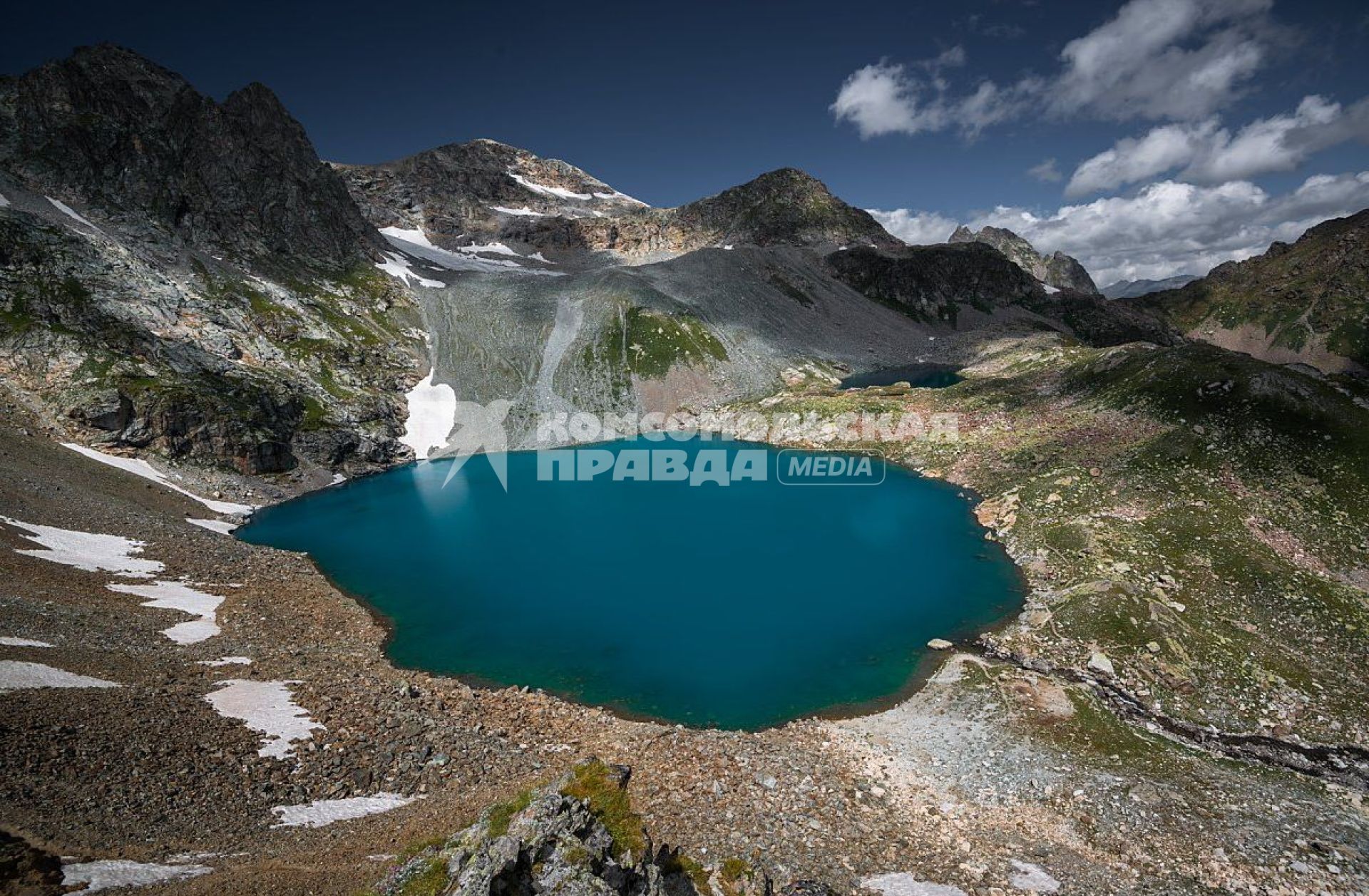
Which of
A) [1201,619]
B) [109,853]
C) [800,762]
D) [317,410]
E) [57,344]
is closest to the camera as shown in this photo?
[109,853]

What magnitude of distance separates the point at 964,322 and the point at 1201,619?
159m

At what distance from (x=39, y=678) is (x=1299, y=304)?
236008 mm

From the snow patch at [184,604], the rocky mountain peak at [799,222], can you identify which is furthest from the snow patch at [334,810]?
the rocky mountain peak at [799,222]

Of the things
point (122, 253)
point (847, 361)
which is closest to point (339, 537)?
point (122, 253)

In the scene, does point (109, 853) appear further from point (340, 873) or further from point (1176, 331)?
point (1176, 331)

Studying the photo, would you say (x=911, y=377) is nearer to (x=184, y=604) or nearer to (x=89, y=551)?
(x=184, y=604)

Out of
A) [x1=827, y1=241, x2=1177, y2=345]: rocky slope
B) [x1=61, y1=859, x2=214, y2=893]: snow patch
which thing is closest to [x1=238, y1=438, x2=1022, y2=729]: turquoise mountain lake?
[x1=61, y1=859, x2=214, y2=893]: snow patch

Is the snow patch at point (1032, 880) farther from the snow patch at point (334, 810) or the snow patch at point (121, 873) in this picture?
the snow patch at point (121, 873)

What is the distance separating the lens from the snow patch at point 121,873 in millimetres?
9711

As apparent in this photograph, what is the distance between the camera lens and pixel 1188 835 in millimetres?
17703

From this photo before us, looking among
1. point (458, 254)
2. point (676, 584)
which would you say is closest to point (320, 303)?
point (458, 254)

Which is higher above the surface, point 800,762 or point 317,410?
point 317,410

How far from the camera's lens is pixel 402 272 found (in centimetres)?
12825

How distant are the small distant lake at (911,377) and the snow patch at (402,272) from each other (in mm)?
89855
